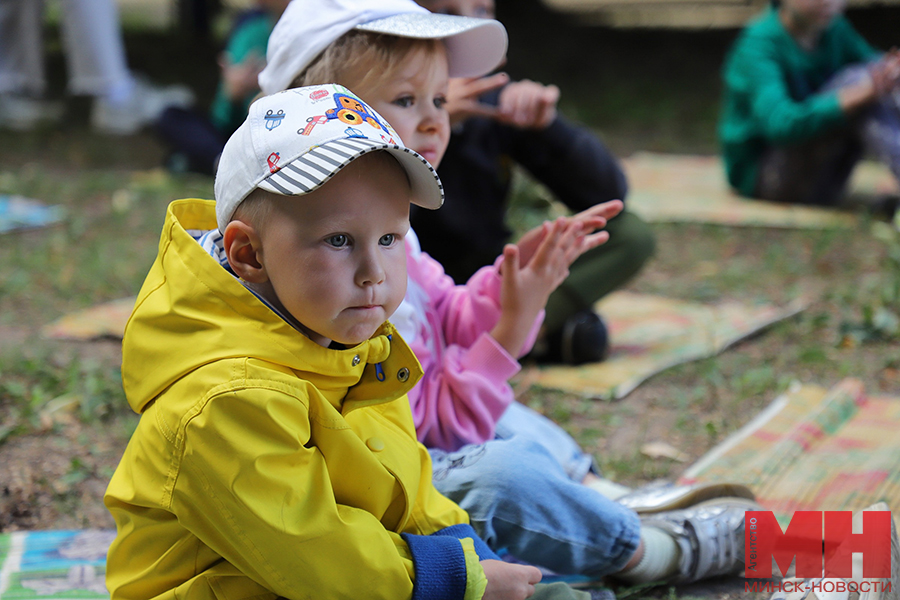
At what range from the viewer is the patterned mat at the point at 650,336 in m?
2.67

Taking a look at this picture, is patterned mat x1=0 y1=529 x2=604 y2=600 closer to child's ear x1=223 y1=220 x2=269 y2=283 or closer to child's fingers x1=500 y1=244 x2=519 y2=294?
child's fingers x1=500 y1=244 x2=519 y2=294

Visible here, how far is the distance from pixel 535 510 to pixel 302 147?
72 cm

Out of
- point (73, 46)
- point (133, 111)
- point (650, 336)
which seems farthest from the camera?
point (133, 111)

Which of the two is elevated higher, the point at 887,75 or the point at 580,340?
the point at 887,75

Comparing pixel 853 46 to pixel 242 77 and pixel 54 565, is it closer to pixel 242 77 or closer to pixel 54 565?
pixel 242 77

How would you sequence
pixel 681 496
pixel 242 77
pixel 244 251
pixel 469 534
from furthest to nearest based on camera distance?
pixel 242 77 < pixel 681 496 < pixel 469 534 < pixel 244 251

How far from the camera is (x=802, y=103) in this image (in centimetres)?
443

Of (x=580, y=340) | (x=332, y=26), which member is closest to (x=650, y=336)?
(x=580, y=340)

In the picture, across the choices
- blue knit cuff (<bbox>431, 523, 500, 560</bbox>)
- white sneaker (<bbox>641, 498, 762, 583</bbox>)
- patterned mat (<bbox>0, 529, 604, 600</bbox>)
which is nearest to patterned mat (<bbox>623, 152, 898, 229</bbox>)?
white sneaker (<bbox>641, 498, 762, 583</bbox>)

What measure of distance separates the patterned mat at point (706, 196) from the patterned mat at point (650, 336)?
1036mm

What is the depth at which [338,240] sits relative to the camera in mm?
1160

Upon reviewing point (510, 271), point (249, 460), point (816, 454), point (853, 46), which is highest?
point (249, 460)

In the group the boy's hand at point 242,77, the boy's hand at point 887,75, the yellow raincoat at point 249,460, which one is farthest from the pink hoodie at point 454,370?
the boy's hand at point 242,77

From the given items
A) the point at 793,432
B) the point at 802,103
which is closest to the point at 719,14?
the point at 802,103
